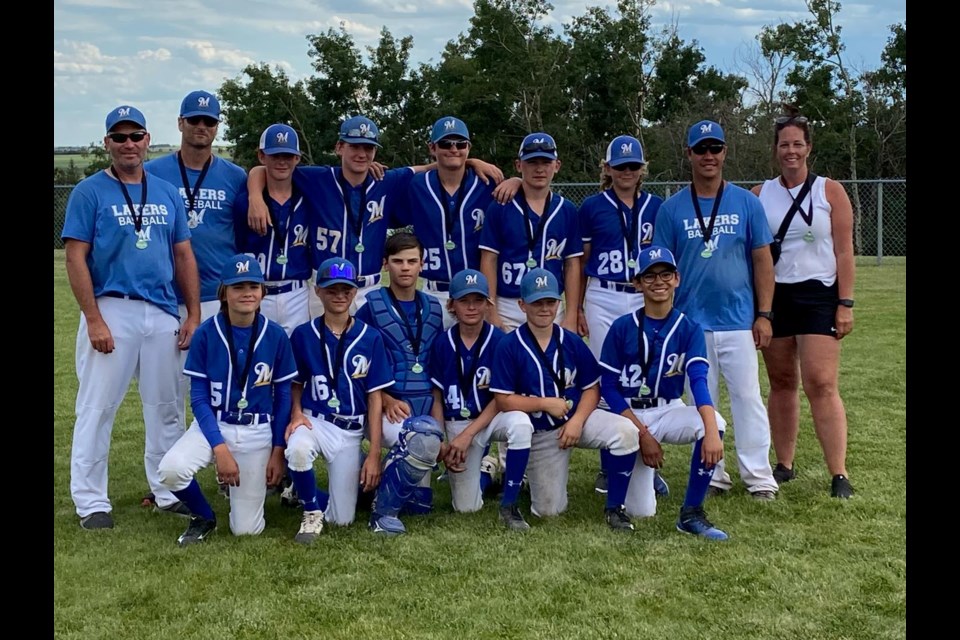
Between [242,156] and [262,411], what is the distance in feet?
96.2

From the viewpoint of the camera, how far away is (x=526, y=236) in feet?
Result: 19.0

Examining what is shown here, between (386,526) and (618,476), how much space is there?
1.28 meters

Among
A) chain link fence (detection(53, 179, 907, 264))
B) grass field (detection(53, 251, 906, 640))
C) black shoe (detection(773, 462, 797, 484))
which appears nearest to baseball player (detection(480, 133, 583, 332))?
grass field (detection(53, 251, 906, 640))

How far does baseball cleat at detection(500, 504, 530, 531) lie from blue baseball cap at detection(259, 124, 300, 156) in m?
2.47

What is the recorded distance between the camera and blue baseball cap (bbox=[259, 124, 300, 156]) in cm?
568

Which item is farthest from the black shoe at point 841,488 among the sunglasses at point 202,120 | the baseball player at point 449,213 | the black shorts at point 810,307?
the sunglasses at point 202,120

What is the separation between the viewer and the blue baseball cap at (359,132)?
5.75 m

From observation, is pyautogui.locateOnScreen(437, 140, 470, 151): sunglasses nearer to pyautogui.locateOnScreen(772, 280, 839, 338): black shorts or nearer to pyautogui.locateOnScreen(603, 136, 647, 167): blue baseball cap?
pyautogui.locateOnScreen(603, 136, 647, 167): blue baseball cap

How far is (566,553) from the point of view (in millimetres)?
4637

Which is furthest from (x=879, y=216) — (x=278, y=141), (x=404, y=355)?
(x=278, y=141)

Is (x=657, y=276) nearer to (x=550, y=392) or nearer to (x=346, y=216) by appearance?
(x=550, y=392)
